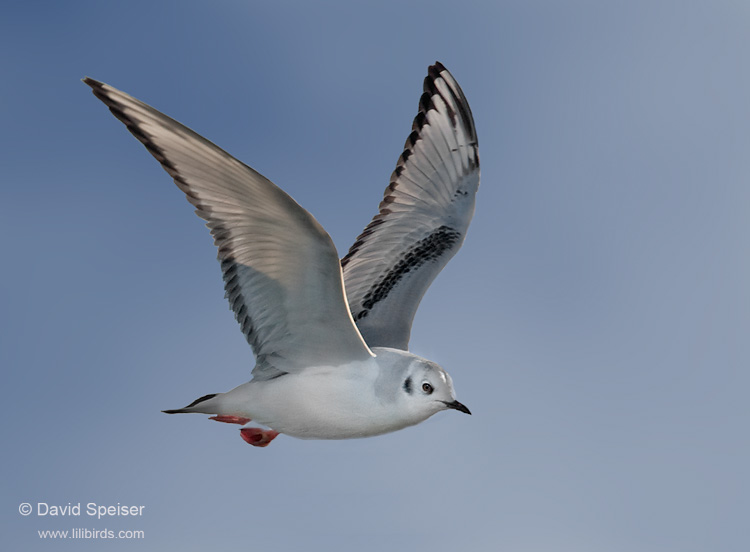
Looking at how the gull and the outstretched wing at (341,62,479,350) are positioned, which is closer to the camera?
the gull

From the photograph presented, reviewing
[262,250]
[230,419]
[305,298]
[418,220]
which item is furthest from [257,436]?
[418,220]

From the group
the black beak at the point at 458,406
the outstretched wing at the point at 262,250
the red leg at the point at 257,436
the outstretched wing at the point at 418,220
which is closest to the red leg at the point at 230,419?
the red leg at the point at 257,436

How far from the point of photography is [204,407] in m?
7.43

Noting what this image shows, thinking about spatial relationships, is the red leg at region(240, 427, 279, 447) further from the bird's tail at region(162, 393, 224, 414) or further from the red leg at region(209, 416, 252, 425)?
the bird's tail at region(162, 393, 224, 414)

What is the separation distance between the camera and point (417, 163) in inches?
391

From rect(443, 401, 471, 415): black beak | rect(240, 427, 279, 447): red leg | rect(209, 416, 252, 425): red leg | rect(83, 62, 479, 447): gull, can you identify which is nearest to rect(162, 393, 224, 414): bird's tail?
rect(83, 62, 479, 447): gull

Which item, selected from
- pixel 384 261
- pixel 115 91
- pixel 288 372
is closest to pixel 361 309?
pixel 384 261

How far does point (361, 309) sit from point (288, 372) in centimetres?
159

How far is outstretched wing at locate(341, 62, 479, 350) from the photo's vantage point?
28.3 feet

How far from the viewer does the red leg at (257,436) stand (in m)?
8.24

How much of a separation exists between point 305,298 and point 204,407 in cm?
160

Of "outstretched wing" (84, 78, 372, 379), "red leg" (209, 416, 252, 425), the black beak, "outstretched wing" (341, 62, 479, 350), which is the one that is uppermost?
"outstretched wing" (341, 62, 479, 350)

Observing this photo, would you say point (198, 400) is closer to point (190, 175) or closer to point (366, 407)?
point (366, 407)

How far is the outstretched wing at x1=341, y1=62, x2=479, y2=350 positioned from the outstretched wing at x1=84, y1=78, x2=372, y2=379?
139cm
